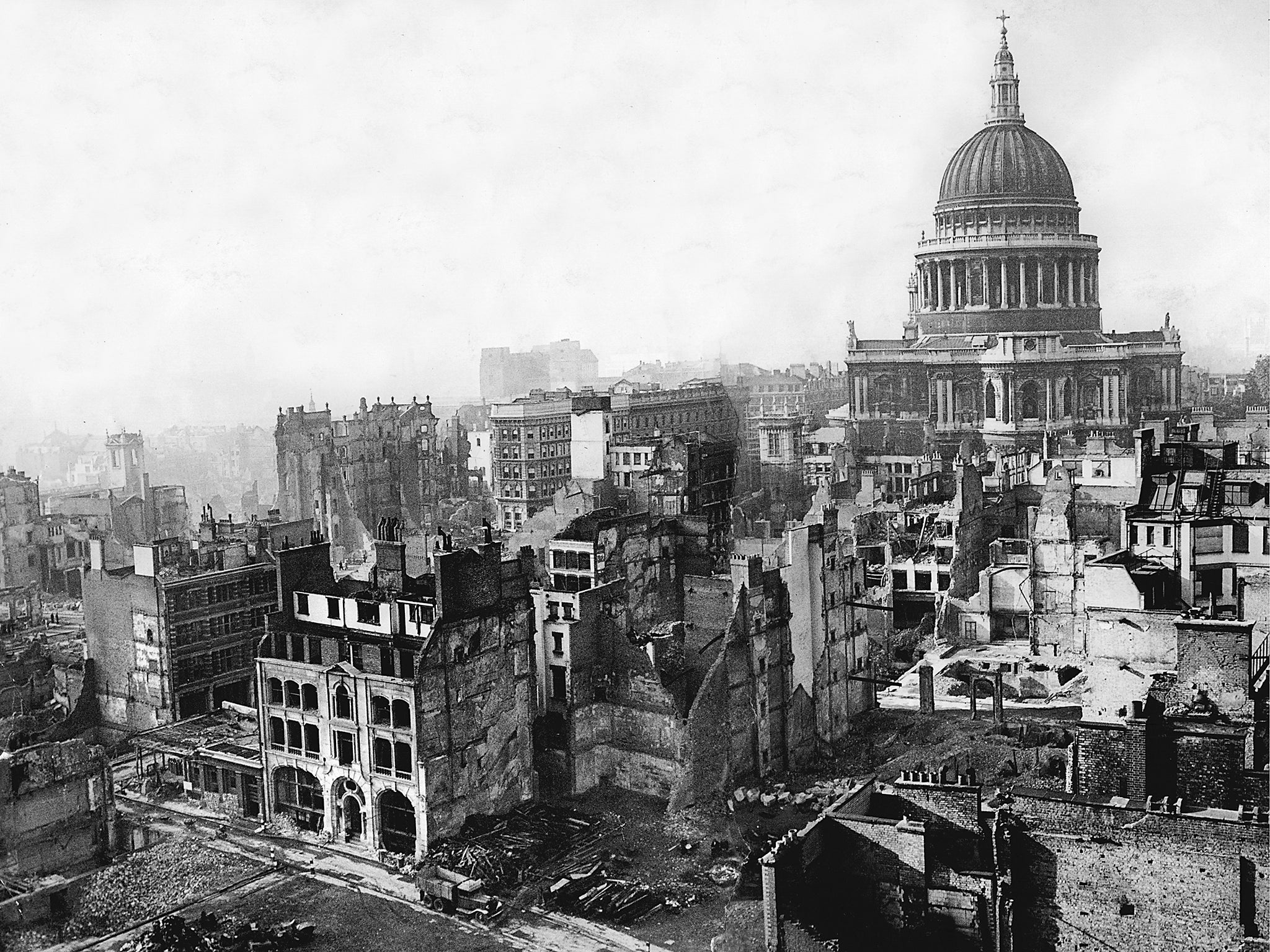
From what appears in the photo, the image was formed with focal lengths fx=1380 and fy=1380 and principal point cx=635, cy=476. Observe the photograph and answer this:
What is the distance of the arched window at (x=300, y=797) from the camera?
44.5m

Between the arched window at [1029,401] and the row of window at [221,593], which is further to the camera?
the arched window at [1029,401]

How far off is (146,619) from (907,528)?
38.1m

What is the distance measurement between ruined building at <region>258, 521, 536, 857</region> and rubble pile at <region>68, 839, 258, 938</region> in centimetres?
355

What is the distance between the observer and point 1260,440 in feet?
256

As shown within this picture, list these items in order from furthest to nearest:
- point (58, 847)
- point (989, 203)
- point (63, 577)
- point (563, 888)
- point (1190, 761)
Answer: point (989, 203)
point (63, 577)
point (58, 847)
point (563, 888)
point (1190, 761)

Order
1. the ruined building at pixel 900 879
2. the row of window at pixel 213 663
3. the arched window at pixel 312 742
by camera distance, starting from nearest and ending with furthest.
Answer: the ruined building at pixel 900 879 < the arched window at pixel 312 742 < the row of window at pixel 213 663

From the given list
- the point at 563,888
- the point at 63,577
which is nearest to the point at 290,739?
the point at 563,888

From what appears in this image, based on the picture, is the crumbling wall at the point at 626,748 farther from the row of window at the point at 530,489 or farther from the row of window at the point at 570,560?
the row of window at the point at 530,489

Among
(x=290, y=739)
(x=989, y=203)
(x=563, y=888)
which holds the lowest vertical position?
(x=563, y=888)

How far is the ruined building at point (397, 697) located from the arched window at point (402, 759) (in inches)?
1.5

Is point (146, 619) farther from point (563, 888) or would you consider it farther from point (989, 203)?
point (989, 203)

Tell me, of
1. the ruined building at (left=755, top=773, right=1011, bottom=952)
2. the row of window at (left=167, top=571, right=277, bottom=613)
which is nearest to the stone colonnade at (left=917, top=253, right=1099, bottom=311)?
the row of window at (left=167, top=571, right=277, bottom=613)

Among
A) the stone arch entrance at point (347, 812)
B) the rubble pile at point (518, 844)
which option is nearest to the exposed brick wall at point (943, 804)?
the rubble pile at point (518, 844)

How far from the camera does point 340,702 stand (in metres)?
43.3
